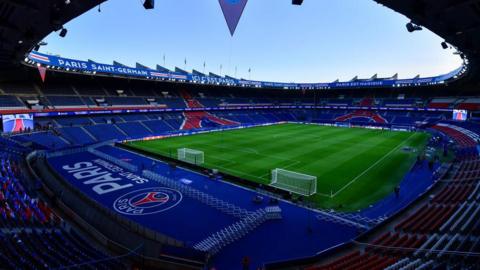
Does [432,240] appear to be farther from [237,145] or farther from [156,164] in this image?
[237,145]

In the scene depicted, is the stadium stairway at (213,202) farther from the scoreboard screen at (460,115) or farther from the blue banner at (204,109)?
the scoreboard screen at (460,115)

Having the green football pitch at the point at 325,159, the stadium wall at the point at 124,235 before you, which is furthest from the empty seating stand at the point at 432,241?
the stadium wall at the point at 124,235

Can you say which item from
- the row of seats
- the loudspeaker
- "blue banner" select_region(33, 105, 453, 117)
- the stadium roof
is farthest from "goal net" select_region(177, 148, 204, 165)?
"blue banner" select_region(33, 105, 453, 117)

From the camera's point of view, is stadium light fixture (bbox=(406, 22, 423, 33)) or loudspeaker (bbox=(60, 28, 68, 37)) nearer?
stadium light fixture (bbox=(406, 22, 423, 33))

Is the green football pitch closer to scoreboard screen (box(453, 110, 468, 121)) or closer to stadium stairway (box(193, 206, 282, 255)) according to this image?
stadium stairway (box(193, 206, 282, 255))

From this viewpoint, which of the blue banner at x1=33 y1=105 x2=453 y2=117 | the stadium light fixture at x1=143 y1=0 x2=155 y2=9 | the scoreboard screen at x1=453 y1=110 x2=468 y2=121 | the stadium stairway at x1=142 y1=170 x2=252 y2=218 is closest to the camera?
the stadium light fixture at x1=143 y1=0 x2=155 y2=9

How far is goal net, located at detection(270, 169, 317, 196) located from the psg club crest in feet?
24.9

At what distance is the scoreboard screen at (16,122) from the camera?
32188 millimetres

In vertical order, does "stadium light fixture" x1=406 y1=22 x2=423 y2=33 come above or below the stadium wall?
above

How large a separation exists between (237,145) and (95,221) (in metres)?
24.1

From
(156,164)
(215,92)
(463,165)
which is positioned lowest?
(156,164)

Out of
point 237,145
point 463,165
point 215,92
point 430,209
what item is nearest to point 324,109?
point 215,92

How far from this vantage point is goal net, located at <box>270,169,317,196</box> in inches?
768

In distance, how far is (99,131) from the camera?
135 ft
